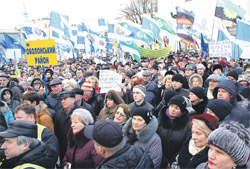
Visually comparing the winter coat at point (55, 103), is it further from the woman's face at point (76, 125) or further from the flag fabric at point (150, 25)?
the flag fabric at point (150, 25)

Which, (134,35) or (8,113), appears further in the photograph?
(134,35)

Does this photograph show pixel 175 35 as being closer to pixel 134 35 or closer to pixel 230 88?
pixel 134 35

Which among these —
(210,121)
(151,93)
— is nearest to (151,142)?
(210,121)

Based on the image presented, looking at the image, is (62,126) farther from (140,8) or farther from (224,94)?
(140,8)

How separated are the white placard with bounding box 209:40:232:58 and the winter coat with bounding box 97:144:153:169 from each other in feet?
27.8

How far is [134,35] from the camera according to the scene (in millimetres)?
14703

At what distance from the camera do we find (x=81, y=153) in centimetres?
294

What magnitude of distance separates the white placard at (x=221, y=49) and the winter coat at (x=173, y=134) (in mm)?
7075

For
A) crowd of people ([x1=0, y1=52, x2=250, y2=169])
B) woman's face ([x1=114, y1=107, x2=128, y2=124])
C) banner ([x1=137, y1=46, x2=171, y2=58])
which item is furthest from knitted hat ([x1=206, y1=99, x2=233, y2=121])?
banner ([x1=137, y1=46, x2=171, y2=58])

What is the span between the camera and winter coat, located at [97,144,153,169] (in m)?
2.06

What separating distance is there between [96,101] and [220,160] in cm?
412

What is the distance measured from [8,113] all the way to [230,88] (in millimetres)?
4247

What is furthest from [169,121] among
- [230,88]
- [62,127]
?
[62,127]

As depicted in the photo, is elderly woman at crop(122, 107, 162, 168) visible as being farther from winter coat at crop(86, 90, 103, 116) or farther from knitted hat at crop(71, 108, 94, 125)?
winter coat at crop(86, 90, 103, 116)
